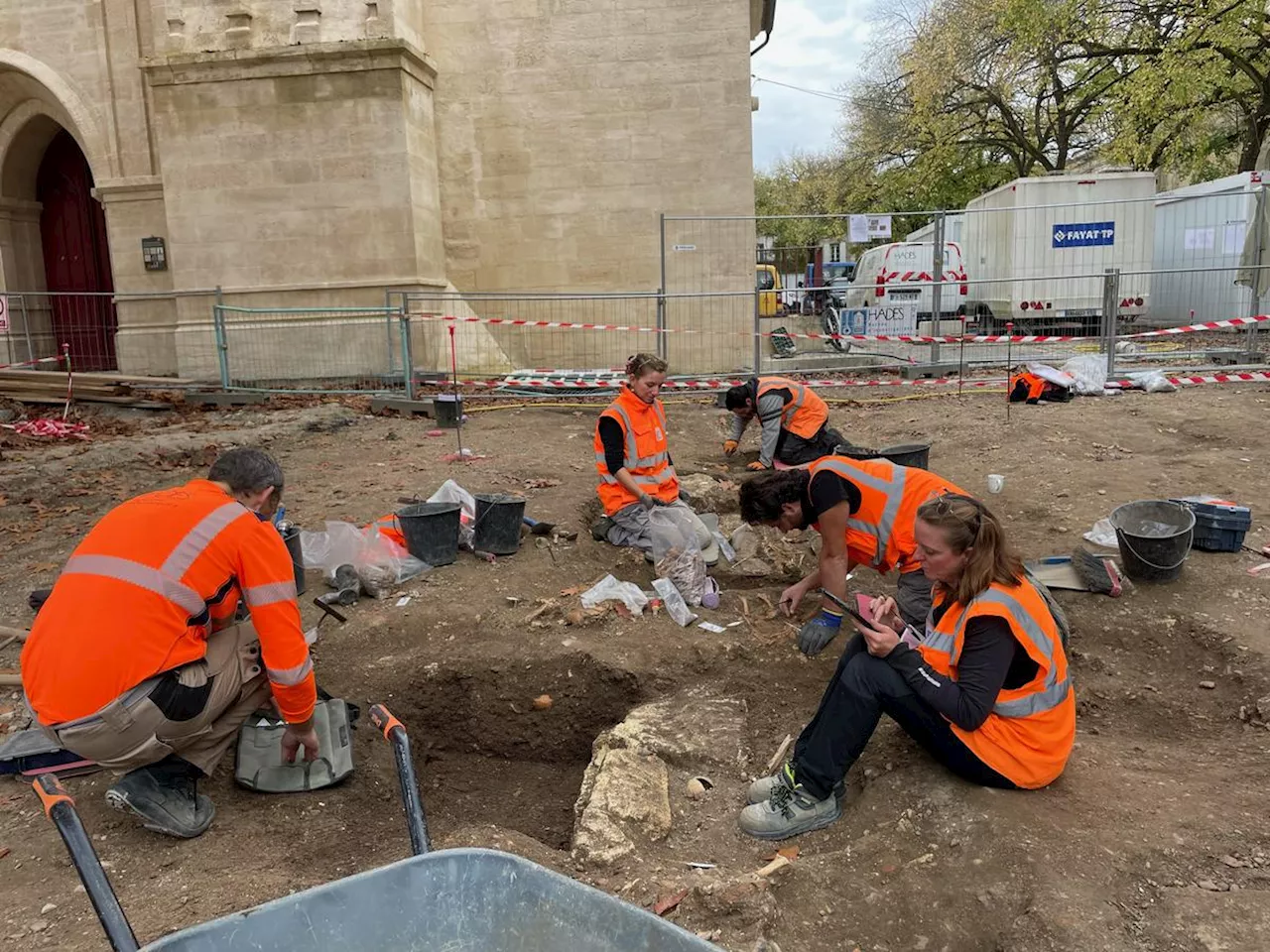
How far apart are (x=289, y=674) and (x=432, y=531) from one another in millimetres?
2433

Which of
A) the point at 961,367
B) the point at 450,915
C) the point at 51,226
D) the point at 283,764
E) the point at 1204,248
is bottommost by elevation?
the point at 283,764

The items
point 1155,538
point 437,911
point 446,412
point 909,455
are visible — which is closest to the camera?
point 437,911

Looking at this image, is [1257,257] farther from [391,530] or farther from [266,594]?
[266,594]

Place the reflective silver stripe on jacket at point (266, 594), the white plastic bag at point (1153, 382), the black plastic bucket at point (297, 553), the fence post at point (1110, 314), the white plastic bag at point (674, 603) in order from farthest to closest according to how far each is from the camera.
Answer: the fence post at point (1110, 314)
the white plastic bag at point (1153, 382)
the black plastic bucket at point (297, 553)
the white plastic bag at point (674, 603)
the reflective silver stripe on jacket at point (266, 594)

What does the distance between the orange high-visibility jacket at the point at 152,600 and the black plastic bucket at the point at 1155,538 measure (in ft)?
14.0

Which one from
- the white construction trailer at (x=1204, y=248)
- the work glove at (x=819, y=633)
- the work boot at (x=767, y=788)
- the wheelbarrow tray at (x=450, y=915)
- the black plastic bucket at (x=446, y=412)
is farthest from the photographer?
the white construction trailer at (x=1204, y=248)

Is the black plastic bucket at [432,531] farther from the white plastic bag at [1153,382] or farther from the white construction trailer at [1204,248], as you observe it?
the white construction trailer at [1204,248]

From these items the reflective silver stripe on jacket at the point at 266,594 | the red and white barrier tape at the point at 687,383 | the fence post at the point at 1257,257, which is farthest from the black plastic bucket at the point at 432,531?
the fence post at the point at 1257,257

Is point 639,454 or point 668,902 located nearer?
point 668,902

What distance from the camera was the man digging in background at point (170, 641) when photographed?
2.90m

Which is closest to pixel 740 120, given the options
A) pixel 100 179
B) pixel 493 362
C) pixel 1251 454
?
pixel 493 362

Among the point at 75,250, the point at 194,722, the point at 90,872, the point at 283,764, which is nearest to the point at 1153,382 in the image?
the point at 283,764

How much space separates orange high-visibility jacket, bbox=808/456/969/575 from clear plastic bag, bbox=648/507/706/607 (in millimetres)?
1313

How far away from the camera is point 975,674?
113 inches
